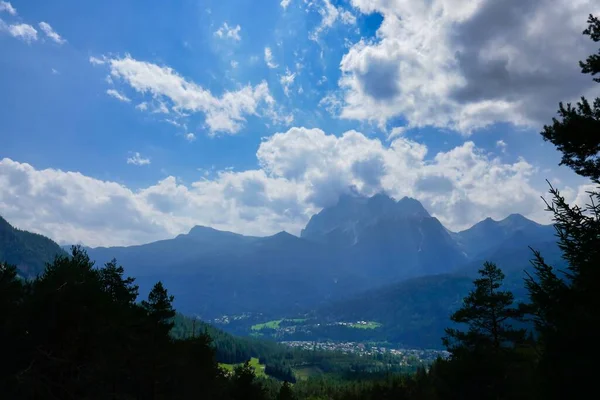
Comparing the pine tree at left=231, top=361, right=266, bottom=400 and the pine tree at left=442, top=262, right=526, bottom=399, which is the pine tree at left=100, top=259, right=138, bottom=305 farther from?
the pine tree at left=442, top=262, right=526, bottom=399

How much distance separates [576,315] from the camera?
8.88m

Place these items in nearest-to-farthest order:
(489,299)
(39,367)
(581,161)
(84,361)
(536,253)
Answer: (536,253), (581,161), (39,367), (84,361), (489,299)

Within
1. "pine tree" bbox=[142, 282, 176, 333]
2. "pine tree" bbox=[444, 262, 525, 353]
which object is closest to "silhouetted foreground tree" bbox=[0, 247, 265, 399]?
"pine tree" bbox=[142, 282, 176, 333]

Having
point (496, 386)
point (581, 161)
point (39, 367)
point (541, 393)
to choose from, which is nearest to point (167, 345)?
point (39, 367)

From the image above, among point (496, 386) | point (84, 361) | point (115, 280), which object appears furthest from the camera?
point (115, 280)

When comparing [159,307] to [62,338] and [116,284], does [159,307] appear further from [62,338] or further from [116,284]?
[62,338]

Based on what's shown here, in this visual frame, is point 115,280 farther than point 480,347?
Yes

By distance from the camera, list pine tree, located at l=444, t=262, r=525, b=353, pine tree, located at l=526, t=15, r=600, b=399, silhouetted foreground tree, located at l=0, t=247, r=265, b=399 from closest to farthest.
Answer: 1. pine tree, located at l=526, t=15, r=600, b=399
2. silhouetted foreground tree, located at l=0, t=247, r=265, b=399
3. pine tree, located at l=444, t=262, r=525, b=353

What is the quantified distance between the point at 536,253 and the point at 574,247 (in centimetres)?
144

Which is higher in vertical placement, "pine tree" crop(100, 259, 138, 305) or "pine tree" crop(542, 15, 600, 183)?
"pine tree" crop(542, 15, 600, 183)

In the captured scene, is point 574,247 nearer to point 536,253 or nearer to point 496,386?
point 536,253

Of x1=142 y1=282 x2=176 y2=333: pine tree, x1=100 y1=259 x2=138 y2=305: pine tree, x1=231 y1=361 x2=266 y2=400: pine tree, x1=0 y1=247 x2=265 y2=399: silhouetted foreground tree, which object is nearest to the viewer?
x1=0 y1=247 x2=265 y2=399: silhouetted foreground tree

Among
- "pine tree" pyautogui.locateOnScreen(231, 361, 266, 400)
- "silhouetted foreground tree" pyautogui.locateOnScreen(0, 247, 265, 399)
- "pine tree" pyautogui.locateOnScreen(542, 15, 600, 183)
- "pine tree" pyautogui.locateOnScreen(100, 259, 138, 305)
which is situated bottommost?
"pine tree" pyautogui.locateOnScreen(231, 361, 266, 400)

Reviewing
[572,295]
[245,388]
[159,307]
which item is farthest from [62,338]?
[245,388]
